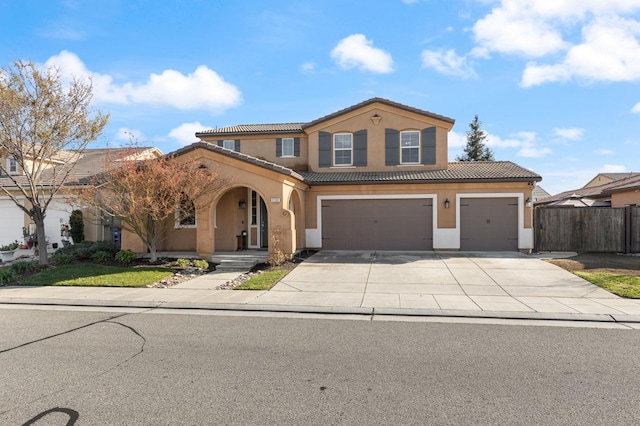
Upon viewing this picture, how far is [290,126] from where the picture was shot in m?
20.5

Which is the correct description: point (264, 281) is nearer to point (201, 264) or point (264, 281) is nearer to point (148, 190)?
point (201, 264)

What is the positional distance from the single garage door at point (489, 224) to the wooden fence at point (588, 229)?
990 millimetres

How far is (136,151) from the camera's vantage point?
13539 millimetres

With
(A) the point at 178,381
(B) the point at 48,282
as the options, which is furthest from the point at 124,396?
(B) the point at 48,282

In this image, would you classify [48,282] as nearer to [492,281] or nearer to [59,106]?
[59,106]

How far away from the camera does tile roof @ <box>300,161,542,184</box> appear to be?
1553cm

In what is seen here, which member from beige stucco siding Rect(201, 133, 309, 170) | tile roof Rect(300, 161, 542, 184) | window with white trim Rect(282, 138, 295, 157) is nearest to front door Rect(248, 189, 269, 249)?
tile roof Rect(300, 161, 542, 184)

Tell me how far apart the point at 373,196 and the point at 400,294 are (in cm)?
789

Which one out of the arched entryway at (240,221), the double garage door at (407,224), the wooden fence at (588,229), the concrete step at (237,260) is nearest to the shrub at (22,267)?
the concrete step at (237,260)

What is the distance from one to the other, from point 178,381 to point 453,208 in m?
14.0

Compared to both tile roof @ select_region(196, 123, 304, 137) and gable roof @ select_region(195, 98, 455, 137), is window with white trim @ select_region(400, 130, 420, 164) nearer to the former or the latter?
gable roof @ select_region(195, 98, 455, 137)

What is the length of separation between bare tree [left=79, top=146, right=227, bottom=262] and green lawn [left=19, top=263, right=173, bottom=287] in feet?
5.26

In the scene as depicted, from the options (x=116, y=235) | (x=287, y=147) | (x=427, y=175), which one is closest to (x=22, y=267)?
(x=116, y=235)

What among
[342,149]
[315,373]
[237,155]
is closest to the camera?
[315,373]
